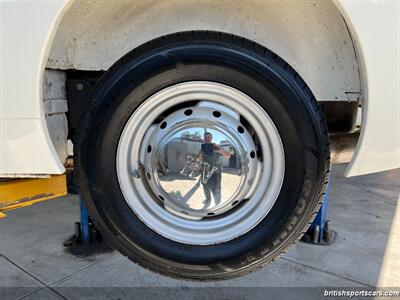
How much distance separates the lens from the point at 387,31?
1271 mm

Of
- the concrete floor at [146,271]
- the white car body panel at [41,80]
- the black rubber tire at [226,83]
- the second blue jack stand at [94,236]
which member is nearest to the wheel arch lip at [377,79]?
the white car body panel at [41,80]

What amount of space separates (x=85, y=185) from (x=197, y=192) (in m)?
0.48

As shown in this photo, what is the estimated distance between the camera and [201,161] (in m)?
1.47

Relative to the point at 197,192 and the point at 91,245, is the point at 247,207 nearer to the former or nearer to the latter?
the point at 197,192

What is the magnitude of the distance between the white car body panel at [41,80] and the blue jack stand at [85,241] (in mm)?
1367

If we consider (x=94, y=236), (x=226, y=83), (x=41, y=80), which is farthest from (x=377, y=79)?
(x=94, y=236)

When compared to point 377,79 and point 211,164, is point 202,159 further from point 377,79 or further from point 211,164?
point 377,79

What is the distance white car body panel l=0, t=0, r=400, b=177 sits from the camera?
127 centimetres

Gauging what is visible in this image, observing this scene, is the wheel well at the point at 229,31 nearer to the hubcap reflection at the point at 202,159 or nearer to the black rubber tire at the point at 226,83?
the black rubber tire at the point at 226,83

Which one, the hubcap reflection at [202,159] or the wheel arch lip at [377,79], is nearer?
the wheel arch lip at [377,79]

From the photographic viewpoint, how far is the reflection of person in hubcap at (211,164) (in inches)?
57.4

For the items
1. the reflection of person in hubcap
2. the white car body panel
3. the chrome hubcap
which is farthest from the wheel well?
the reflection of person in hubcap

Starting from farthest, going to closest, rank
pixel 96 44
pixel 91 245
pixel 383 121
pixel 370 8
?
pixel 91 245
pixel 96 44
pixel 383 121
pixel 370 8

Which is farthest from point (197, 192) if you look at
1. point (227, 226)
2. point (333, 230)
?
point (333, 230)
